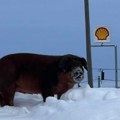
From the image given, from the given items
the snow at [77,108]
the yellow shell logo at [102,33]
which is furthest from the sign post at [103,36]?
the snow at [77,108]

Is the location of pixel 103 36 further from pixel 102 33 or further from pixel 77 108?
pixel 77 108

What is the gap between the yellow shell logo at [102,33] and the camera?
1242 centimetres

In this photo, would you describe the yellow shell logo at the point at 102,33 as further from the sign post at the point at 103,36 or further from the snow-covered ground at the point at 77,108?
the snow-covered ground at the point at 77,108

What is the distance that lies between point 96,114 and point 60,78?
1926 mm

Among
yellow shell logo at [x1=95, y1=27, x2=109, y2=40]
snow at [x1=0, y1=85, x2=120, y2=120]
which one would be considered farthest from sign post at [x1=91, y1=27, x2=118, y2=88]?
snow at [x1=0, y1=85, x2=120, y2=120]

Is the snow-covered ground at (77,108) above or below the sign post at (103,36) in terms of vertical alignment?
below

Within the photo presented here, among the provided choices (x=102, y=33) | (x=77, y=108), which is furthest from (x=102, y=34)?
(x=77, y=108)

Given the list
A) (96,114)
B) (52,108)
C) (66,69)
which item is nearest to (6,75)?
(66,69)

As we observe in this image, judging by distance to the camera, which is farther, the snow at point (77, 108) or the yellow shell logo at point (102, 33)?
the yellow shell logo at point (102, 33)

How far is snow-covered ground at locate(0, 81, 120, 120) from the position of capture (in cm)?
575

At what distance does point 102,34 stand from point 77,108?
21.7 feet

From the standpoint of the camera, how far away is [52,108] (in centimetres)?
633

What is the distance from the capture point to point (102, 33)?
12.5 metres

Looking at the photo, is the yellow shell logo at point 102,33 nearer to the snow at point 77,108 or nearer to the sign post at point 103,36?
the sign post at point 103,36
